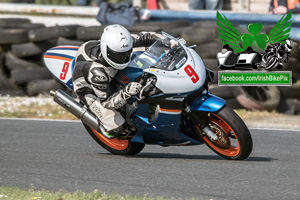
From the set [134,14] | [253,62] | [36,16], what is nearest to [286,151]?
[253,62]

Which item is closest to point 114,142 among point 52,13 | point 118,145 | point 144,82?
point 118,145

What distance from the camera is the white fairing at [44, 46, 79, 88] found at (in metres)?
7.05

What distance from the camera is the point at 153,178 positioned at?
18.6 ft

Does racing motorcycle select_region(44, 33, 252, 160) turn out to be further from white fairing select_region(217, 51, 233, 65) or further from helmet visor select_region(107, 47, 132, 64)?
white fairing select_region(217, 51, 233, 65)

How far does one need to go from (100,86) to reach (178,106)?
2.57ft

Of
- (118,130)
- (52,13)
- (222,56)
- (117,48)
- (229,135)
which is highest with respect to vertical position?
(117,48)

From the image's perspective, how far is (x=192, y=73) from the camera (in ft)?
20.2

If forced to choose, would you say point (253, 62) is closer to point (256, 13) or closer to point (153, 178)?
point (256, 13)

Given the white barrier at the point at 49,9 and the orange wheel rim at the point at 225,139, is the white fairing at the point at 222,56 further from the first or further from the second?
the orange wheel rim at the point at 225,139

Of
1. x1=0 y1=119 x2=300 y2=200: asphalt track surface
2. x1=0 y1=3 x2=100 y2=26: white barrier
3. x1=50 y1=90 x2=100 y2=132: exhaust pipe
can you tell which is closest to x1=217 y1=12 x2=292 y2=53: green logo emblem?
x1=0 y1=119 x2=300 y2=200: asphalt track surface

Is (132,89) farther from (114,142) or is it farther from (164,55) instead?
(114,142)

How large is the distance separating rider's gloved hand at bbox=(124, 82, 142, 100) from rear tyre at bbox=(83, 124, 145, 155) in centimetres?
98

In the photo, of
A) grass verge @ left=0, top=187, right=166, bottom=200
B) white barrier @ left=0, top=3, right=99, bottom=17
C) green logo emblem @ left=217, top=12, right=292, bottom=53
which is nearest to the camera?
grass verge @ left=0, top=187, right=166, bottom=200

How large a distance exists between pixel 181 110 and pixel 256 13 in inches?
228
